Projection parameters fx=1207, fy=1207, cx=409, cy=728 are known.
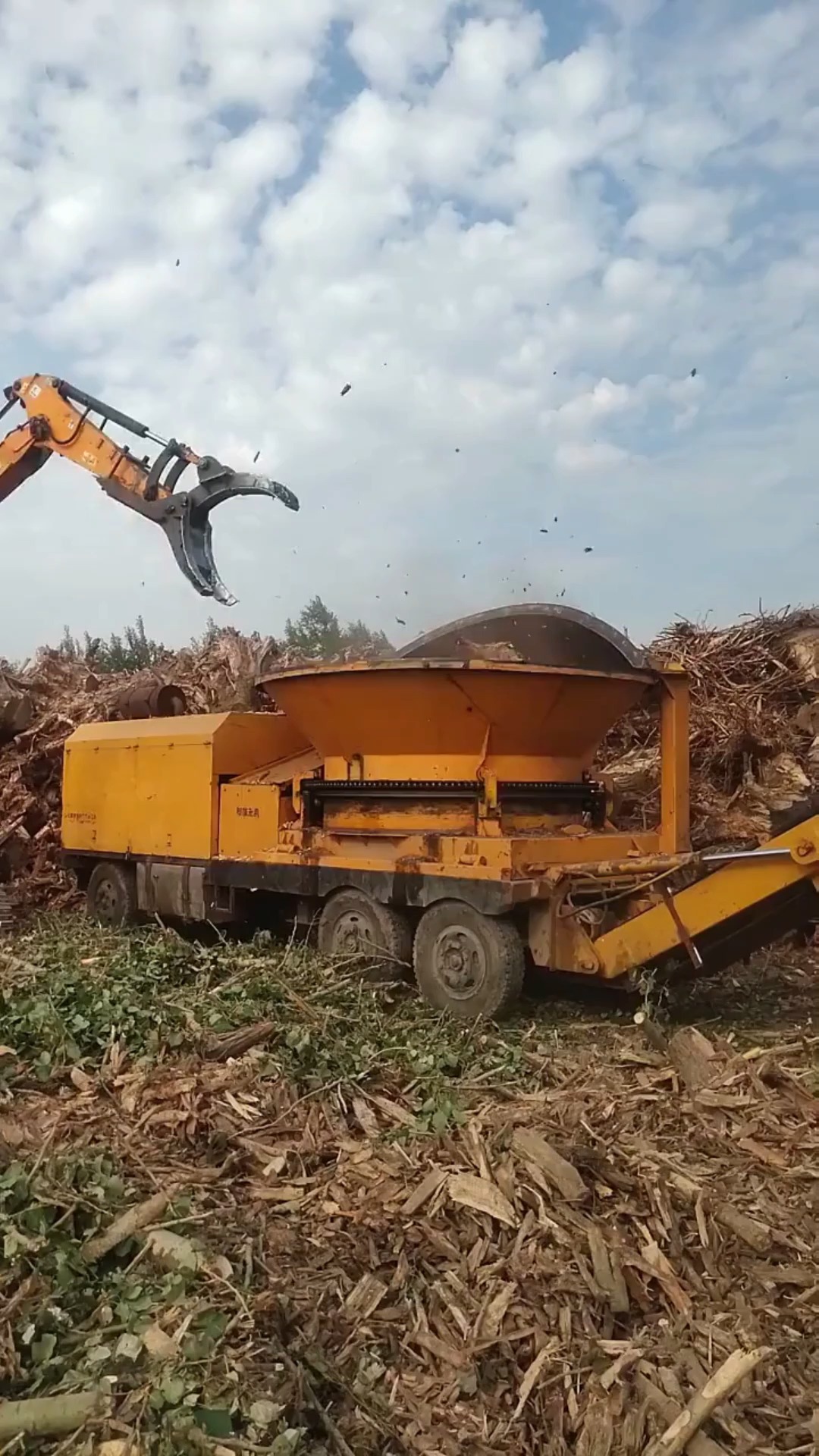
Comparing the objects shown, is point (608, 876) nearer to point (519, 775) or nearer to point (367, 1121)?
point (519, 775)

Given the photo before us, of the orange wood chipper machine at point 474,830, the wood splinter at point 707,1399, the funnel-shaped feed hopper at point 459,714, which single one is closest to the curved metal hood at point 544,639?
the orange wood chipper machine at point 474,830

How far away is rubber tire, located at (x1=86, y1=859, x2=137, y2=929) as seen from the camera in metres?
9.63

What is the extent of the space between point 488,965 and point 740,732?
478 centimetres

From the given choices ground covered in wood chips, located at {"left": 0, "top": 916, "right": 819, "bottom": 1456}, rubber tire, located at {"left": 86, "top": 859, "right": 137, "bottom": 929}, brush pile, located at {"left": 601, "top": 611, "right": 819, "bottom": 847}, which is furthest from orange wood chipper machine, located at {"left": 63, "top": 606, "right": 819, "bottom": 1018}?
brush pile, located at {"left": 601, "top": 611, "right": 819, "bottom": 847}

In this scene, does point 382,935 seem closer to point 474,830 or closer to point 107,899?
point 474,830

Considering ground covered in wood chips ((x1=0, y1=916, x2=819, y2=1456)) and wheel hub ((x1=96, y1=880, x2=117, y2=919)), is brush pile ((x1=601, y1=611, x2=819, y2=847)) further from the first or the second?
wheel hub ((x1=96, y1=880, x2=117, y2=919))

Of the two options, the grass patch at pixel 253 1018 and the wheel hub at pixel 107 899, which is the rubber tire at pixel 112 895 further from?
the grass patch at pixel 253 1018

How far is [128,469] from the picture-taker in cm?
958

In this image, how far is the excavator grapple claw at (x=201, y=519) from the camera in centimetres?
902

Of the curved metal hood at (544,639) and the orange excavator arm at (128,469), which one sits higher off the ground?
the orange excavator arm at (128,469)

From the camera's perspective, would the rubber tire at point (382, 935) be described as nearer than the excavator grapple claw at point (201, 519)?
Yes

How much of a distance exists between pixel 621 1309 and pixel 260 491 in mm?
6522

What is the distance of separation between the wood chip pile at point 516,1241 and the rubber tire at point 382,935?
1.61 m

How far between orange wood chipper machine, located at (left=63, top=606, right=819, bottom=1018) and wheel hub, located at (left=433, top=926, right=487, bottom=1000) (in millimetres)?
12
